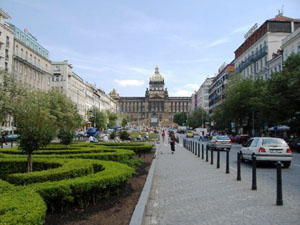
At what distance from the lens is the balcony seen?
56.0 meters

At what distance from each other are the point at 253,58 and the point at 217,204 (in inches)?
2290

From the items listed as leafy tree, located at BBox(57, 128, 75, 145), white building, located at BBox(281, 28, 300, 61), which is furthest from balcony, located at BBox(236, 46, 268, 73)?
leafy tree, located at BBox(57, 128, 75, 145)

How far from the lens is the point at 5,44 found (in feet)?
159

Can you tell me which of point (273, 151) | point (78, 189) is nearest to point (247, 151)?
point (273, 151)

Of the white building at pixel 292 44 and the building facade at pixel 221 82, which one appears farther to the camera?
the building facade at pixel 221 82

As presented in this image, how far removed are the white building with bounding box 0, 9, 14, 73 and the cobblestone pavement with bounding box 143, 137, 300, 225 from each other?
43.8 metres

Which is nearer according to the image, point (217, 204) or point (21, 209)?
point (21, 209)

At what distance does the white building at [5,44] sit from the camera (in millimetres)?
47438

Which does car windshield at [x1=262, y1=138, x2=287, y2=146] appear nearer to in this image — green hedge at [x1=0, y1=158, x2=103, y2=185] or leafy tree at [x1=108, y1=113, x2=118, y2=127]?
green hedge at [x1=0, y1=158, x2=103, y2=185]

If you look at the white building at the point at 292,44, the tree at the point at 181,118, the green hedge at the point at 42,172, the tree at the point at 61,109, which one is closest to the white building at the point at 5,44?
the tree at the point at 61,109

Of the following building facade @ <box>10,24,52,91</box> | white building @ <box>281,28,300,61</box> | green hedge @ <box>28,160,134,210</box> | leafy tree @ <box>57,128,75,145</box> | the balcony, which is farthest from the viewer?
the balcony

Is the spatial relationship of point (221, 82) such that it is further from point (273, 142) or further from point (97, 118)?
point (273, 142)

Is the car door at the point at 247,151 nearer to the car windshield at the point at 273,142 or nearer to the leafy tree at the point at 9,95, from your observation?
the car windshield at the point at 273,142

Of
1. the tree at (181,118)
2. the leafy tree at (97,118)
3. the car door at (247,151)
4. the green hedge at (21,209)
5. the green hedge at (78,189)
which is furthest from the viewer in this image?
the tree at (181,118)
